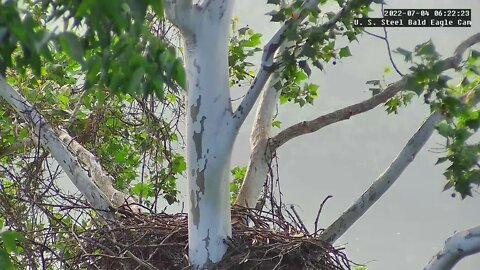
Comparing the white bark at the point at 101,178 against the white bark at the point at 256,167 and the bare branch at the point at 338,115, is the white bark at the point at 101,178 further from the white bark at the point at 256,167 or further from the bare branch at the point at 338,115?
the bare branch at the point at 338,115

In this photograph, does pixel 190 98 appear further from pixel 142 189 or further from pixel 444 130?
pixel 142 189

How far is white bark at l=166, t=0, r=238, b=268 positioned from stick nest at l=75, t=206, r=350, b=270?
12 cm

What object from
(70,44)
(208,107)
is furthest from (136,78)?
(208,107)

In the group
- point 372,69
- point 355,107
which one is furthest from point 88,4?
point 372,69

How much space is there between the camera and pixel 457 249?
4.06 ft

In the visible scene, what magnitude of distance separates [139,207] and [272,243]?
37cm

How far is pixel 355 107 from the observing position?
1888 millimetres

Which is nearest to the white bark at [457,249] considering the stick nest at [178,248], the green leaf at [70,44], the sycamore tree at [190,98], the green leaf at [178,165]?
the sycamore tree at [190,98]

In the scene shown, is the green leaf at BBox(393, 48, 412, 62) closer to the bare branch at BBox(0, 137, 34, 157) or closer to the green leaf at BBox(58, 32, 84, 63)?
the green leaf at BBox(58, 32, 84, 63)

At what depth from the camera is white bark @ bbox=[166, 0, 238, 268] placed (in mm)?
1503

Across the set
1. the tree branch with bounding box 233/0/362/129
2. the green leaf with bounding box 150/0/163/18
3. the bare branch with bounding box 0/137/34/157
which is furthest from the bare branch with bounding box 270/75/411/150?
the green leaf with bounding box 150/0/163/18

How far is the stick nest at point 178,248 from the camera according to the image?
5.26 ft

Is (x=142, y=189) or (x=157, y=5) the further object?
(x=142, y=189)

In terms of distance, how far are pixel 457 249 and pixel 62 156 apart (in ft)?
3.01
